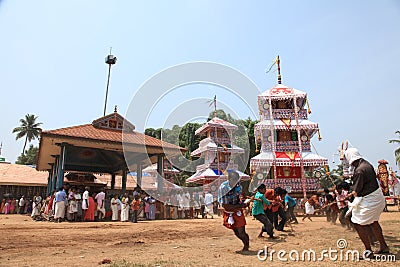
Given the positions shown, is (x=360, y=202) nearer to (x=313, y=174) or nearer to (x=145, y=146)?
(x=145, y=146)

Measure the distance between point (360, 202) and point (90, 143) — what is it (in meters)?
13.3

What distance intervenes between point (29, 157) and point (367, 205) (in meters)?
54.8

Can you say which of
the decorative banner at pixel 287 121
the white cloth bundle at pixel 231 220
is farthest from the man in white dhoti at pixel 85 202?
the decorative banner at pixel 287 121

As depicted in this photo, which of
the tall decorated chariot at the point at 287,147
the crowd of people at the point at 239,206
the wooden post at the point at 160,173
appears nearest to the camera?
the crowd of people at the point at 239,206

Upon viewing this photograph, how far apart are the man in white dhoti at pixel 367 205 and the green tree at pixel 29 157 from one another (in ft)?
169

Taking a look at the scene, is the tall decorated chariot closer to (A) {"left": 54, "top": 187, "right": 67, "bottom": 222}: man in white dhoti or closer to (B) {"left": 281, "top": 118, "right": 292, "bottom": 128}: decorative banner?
(B) {"left": 281, "top": 118, "right": 292, "bottom": 128}: decorative banner

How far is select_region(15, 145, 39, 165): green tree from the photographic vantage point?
49125 millimetres

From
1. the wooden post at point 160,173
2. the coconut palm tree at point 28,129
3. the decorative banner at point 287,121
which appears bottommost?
the wooden post at point 160,173

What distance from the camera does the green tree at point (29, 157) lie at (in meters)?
49.1

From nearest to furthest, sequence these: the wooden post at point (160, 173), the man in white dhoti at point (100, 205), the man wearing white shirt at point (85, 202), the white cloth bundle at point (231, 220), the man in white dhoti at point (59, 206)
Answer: the white cloth bundle at point (231, 220)
the man in white dhoti at point (59, 206)
the man wearing white shirt at point (85, 202)
the man in white dhoti at point (100, 205)
the wooden post at point (160, 173)

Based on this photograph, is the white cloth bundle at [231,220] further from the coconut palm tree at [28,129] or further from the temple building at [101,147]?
the coconut palm tree at [28,129]

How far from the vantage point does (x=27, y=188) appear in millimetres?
26000

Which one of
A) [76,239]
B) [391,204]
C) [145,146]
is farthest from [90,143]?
[391,204]

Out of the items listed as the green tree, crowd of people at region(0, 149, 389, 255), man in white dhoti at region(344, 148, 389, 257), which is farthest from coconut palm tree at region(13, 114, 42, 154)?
man in white dhoti at region(344, 148, 389, 257)
